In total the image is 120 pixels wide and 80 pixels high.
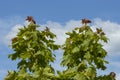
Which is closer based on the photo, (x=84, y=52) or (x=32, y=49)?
(x=84, y=52)

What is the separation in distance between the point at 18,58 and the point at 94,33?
7368 millimetres

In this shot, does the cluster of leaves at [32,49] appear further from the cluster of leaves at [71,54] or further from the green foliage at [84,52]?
the green foliage at [84,52]

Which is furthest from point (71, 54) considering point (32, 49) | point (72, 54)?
point (32, 49)

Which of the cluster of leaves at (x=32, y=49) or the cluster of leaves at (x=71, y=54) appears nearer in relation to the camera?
the cluster of leaves at (x=71, y=54)

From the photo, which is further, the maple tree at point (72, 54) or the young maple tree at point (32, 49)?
the young maple tree at point (32, 49)

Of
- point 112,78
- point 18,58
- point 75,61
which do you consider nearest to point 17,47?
point 18,58

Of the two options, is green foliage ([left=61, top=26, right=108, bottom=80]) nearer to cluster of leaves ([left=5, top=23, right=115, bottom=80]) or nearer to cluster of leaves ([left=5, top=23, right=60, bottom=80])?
cluster of leaves ([left=5, top=23, right=115, bottom=80])

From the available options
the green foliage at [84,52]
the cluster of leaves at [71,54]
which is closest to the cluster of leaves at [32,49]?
the cluster of leaves at [71,54]

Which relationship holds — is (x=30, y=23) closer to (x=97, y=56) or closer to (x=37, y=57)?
(x=37, y=57)

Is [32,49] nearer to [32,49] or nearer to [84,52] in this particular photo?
[32,49]

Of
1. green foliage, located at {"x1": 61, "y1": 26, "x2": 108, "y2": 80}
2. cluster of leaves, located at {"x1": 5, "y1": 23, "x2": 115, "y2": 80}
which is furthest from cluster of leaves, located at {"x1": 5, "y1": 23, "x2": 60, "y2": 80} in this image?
green foliage, located at {"x1": 61, "y1": 26, "x2": 108, "y2": 80}

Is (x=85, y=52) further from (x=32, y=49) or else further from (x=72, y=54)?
(x=32, y=49)

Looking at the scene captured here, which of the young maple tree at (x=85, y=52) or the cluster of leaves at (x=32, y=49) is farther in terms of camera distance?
the cluster of leaves at (x=32, y=49)

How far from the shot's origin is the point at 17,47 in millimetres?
30688
